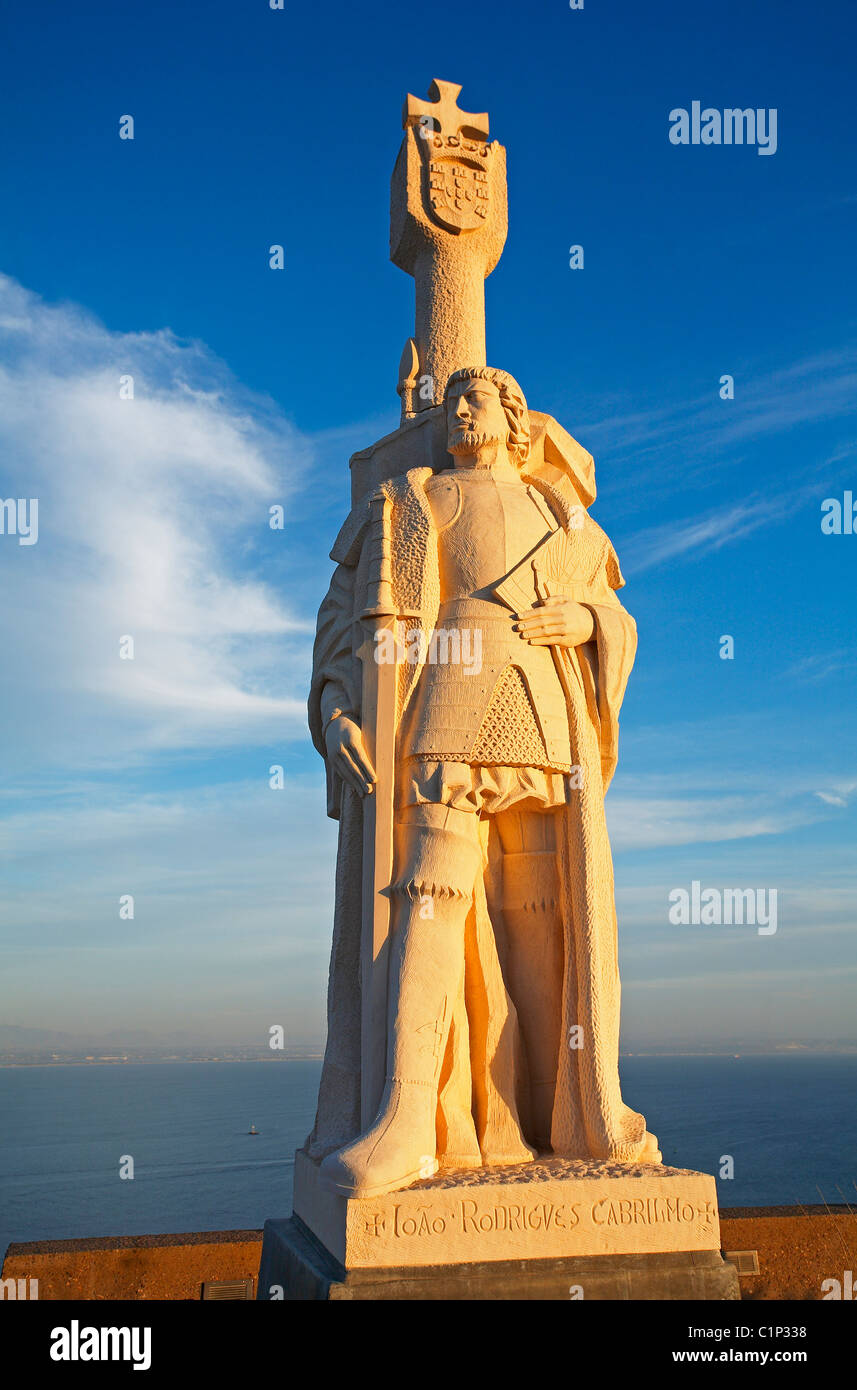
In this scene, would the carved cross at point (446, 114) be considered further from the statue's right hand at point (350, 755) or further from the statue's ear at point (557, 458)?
the statue's right hand at point (350, 755)

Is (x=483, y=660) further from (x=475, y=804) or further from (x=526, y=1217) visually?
(x=526, y=1217)

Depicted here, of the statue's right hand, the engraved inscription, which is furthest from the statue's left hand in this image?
the engraved inscription

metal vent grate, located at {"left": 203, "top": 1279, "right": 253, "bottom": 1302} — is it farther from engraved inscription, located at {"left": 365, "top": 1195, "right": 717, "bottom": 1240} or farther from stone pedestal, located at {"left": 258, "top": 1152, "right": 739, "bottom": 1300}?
engraved inscription, located at {"left": 365, "top": 1195, "right": 717, "bottom": 1240}

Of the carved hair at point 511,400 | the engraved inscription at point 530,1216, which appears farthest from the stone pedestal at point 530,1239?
the carved hair at point 511,400

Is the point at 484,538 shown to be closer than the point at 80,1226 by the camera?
Yes

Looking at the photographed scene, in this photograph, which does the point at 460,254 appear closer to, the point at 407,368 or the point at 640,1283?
the point at 407,368

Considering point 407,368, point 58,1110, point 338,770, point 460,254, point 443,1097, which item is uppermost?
point 460,254
